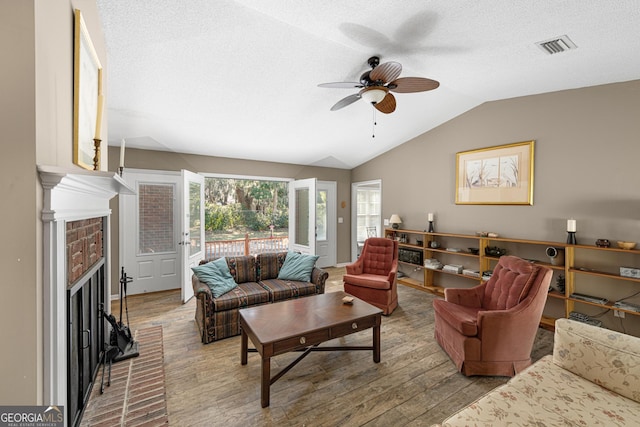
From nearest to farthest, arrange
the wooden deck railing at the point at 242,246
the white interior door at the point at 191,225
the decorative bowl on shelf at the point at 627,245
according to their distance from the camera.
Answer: the decorative bowl on shelf at the point at 627,245
the white interior door at the point at 191,225
the wooden deck railing at the point at 242,246

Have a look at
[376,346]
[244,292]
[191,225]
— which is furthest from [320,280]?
[191,225]

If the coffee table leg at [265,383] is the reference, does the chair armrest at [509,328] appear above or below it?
above

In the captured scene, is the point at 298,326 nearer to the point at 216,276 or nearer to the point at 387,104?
the point at 216,276

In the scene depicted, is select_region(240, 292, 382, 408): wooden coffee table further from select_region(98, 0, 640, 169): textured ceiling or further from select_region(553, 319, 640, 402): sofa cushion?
select_region(98, 0, 640, 169): textured ceiling

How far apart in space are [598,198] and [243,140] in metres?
4.68

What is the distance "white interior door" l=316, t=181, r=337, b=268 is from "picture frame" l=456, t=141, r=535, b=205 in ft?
8.82

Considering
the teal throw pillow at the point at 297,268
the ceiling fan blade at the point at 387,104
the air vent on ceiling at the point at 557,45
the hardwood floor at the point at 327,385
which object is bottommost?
the hardwood floor at the point at 327,385

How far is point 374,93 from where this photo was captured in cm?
227

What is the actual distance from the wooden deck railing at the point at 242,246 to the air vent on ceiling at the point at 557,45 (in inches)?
247

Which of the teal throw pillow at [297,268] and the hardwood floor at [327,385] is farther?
the teal throw pillow at [297,268]

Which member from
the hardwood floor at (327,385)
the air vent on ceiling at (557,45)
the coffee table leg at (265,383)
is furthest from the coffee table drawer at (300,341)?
the air vent on ceiling at (557,45)

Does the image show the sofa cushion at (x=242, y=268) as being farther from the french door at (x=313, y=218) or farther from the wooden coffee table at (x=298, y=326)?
the french door at (x=313, y=218)

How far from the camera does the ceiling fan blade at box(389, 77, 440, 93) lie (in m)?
2.18

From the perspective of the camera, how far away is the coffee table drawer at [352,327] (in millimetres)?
2249
